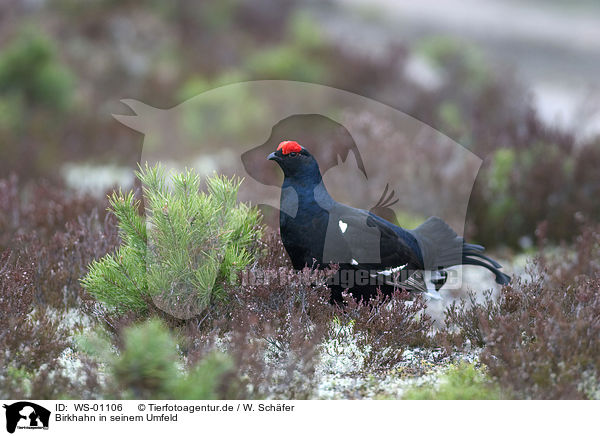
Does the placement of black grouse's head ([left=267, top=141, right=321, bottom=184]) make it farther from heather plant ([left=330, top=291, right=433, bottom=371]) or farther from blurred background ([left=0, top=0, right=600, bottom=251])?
blurred background ([left=0, top=0, right=600, bottom=251])

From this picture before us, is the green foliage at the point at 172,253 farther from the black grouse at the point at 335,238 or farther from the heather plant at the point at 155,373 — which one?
the heather plant at the point at 155,373

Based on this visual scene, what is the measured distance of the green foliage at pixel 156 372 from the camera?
99.9 inches

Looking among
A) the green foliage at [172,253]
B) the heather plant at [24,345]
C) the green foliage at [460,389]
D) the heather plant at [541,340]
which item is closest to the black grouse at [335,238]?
the green foliage at [172,253]

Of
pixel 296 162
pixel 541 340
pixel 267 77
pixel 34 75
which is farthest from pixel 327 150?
pixel 34 75

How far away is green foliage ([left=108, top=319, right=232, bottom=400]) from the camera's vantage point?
8.32 ft

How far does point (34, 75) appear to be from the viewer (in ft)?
29.1

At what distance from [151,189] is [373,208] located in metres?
3.14

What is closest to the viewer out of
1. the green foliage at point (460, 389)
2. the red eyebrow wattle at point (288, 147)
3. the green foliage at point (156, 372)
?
the green foliage at point (156, 372)

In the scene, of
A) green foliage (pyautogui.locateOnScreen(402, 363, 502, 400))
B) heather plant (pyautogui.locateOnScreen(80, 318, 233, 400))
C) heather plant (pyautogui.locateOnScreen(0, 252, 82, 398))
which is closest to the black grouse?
green foliage (pyautogui.locateOnScreen(402, 363, 502, 400))

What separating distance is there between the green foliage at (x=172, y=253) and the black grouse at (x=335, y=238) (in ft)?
1.11

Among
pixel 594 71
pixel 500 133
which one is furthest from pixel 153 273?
pixel 594 71

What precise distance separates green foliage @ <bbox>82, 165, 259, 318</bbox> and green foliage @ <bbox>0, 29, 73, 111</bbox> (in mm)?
6362
